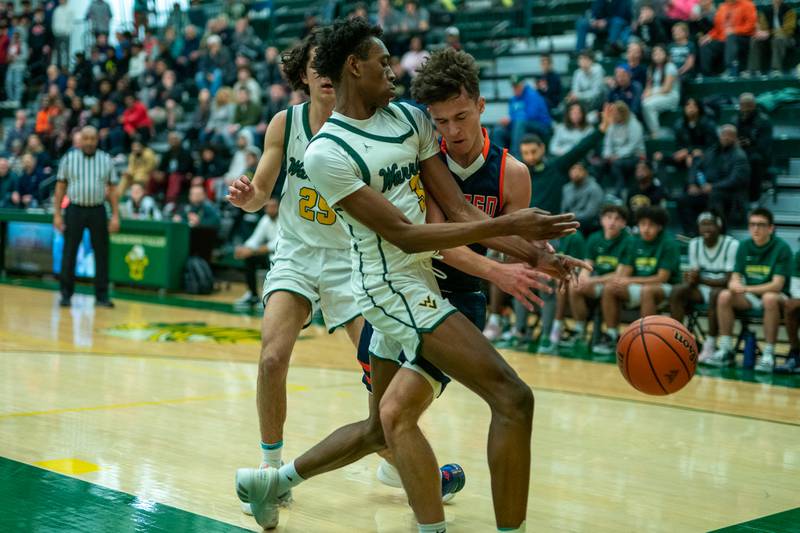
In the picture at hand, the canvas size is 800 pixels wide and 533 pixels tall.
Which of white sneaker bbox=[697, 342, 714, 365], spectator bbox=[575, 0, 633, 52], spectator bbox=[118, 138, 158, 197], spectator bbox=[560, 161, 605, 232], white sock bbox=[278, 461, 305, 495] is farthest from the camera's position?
spectator bbox=[118, 138, 158, 197]

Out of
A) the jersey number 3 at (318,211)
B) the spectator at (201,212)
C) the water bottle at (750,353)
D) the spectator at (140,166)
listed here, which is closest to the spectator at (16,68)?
the spectator at (140,166)

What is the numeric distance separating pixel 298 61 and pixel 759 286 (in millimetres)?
5837

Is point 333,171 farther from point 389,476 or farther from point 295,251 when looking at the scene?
point 389,476

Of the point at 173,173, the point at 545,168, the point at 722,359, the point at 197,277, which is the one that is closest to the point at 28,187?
the point at 173,173

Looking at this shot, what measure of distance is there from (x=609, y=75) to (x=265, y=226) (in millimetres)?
5617

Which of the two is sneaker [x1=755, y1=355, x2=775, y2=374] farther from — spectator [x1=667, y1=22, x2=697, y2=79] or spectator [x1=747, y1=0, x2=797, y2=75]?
spectator [x1=667, y1=22, x2=697, y2=79]

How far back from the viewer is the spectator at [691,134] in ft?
40.1

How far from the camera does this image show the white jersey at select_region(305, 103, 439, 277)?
3.59 m

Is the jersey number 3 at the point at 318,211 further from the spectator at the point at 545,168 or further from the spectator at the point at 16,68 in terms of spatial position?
the spectator at the point at 16,68

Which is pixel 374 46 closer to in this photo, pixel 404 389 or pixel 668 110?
pixel 404 389

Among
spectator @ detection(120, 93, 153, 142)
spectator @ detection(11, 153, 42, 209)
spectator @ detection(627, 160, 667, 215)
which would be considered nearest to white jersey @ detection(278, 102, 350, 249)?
spectator @ detection(627, 160, 667, 215)

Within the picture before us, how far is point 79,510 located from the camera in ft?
13.6

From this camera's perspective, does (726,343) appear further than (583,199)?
No

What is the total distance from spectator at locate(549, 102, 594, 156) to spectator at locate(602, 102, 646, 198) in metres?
0.35
